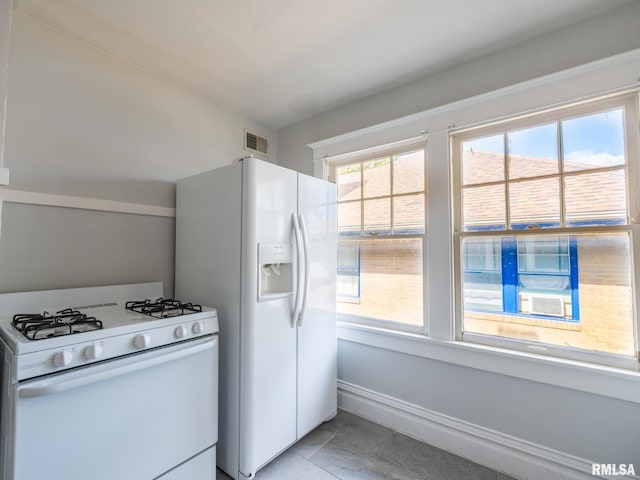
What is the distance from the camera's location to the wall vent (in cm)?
276

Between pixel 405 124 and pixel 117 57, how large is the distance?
6.60 feet

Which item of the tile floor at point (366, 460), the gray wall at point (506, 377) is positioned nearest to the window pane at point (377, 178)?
the gray wall at point (506, 377)

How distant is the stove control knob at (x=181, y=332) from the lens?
4.69 ft

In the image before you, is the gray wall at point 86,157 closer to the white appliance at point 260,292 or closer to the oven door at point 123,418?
the white appliance at point 260,292

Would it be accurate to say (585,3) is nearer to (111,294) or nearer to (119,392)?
(119,392)

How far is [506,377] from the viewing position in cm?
177

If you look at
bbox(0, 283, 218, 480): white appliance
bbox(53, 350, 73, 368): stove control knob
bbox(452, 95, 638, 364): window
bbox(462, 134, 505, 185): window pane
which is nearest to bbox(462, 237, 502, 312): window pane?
bbox(452, 95, 638, 364): window

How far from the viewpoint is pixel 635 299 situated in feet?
4.94

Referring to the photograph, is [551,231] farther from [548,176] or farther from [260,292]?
[260,292]

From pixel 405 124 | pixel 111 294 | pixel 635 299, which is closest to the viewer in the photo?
pixel 635 299

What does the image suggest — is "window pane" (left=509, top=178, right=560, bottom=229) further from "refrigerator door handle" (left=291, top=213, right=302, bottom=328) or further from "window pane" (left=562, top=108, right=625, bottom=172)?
"refrigerator door handle" (left=291, top=213, right=302, bottom=328)

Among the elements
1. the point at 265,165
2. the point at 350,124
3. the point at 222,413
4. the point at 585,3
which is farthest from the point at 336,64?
the point at 222,413

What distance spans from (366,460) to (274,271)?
1304mm

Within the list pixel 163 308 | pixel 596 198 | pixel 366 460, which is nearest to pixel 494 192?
pixel 596 198
